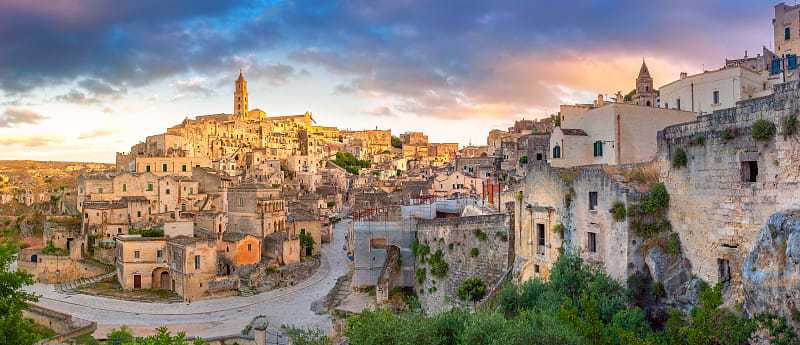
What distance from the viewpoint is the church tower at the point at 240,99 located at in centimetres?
12494

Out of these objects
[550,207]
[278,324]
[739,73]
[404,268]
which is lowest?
[278,324]

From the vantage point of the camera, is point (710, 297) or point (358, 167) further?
point (358, 167)

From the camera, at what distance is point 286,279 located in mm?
38031

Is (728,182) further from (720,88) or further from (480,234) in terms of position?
(720,88)

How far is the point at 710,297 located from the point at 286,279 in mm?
30153

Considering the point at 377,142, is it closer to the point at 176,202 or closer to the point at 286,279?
the point at 176,202

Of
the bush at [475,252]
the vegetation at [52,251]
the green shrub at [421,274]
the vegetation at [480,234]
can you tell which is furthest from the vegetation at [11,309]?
the vegetation at [52,251]

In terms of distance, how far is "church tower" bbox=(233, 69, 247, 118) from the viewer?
124938 mm

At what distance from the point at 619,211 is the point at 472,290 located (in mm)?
8228

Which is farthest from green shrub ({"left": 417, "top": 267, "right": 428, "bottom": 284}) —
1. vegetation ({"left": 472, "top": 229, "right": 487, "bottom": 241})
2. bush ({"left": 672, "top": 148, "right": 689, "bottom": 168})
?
bush ({"left": 672, "top": 148, "right": 689, "bottom": 168})

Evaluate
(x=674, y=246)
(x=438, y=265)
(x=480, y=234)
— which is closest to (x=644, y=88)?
(x=480, y=234)

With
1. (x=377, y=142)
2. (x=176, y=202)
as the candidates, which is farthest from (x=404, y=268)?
(x=377, y=142)

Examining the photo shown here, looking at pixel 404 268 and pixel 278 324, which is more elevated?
pixel 404 268

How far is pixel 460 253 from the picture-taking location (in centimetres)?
2383
